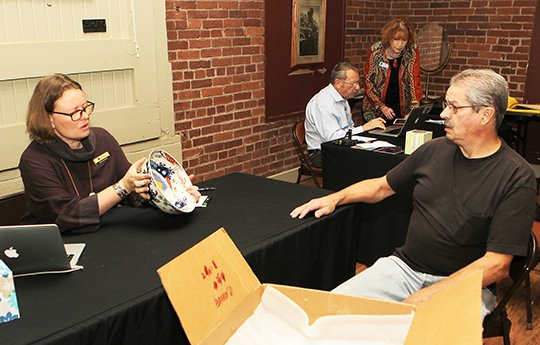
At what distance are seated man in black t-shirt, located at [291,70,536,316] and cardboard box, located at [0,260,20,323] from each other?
3.31ft

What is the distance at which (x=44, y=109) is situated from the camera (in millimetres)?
1982

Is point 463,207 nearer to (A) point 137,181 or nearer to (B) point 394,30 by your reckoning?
(A) point 137,181

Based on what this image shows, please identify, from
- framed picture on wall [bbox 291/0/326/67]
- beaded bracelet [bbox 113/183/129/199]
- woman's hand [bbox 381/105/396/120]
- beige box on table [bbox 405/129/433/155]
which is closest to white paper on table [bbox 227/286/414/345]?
beaded bracelet [bbox 113/183/129/199]

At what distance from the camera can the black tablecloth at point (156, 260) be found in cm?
128

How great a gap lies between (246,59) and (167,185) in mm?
2670

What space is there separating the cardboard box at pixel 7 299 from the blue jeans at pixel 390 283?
3.49 ft

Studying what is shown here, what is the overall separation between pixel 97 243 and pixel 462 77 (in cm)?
140

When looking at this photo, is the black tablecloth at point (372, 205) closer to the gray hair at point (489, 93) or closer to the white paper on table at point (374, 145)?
the white paper on table at point (374, 145)

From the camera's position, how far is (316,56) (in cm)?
510

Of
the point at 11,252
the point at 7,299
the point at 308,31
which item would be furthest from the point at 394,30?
the point at 7,299

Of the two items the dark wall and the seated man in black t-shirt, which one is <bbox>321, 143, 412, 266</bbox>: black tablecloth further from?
the dark wall

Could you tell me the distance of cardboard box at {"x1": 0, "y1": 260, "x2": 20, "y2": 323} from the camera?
4.06 feet

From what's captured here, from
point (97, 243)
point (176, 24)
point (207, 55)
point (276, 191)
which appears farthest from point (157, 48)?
point (97, 243)

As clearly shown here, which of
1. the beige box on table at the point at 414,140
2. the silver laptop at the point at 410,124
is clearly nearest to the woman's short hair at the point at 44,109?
the beige box on table at the point at 414,140
